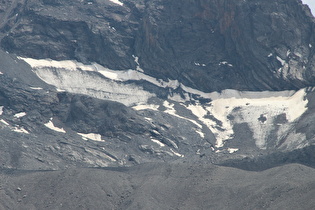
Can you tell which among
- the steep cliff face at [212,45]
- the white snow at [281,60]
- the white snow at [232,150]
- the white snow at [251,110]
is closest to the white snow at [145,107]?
the white snow at [251,110]

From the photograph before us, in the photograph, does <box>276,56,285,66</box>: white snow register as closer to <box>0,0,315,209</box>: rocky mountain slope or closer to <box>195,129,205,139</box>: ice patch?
<box>0,0,315,209</box>: rocky mountain slope

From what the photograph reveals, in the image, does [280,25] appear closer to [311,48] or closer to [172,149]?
[311,48]

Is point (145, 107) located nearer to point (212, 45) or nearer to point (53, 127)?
point (212, 45)

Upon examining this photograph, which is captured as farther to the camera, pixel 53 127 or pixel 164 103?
pixel 164 103

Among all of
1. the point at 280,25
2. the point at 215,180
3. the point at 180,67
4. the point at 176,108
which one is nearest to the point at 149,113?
the point at 176,108

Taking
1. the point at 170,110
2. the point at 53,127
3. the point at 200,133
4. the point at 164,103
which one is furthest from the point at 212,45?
the point at 53,127

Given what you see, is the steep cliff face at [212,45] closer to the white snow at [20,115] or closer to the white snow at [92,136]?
the white snow at [20,115]

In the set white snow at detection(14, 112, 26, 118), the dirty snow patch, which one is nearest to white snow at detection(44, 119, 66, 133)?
white snow at detection(14, 112, 26, 118)
